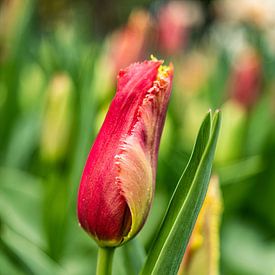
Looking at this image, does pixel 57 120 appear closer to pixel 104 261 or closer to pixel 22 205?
pixel 22 205

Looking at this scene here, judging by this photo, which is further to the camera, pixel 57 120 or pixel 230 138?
pixel 230 138

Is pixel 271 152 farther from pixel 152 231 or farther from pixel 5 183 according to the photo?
pixel 5 183

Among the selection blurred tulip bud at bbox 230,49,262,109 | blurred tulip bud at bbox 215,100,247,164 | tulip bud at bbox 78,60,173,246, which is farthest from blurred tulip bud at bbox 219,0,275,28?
tulip bud at bbox 78,60,173,246

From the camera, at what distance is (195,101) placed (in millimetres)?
1707

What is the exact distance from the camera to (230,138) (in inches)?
53.9

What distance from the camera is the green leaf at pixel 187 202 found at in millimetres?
556

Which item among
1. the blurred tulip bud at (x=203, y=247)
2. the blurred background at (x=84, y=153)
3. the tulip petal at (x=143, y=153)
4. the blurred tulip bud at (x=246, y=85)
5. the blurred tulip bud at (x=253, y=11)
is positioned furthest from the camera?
the blurred tulip bud at (x=253, y=11)

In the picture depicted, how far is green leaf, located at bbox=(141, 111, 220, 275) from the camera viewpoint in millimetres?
556

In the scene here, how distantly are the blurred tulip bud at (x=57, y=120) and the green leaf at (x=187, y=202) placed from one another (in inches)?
26.9

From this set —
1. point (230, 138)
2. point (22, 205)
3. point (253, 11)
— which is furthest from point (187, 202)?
point (253, 11)

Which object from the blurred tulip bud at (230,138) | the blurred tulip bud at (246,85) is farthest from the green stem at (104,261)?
the blurred tulip bud at (246,85)

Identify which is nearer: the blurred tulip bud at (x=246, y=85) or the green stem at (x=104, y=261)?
the green stem at (x=104, y=261)

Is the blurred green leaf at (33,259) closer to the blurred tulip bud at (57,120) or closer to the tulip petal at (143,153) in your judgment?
the tulip petal at (143,153)

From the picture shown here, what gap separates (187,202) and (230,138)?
2.71 feet
